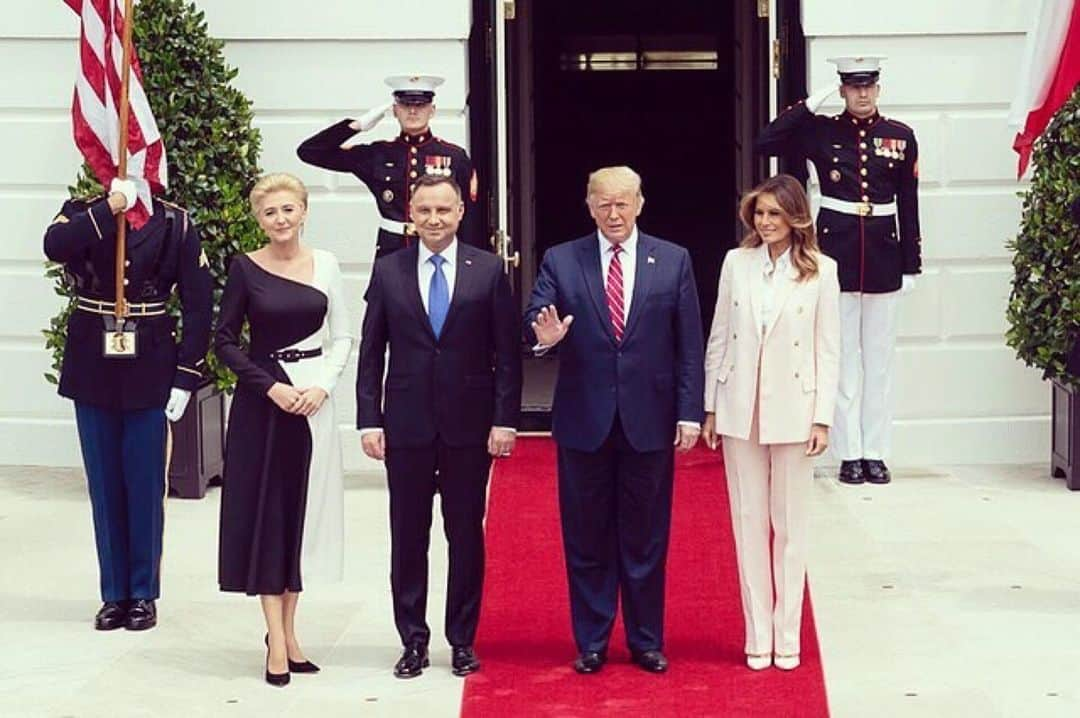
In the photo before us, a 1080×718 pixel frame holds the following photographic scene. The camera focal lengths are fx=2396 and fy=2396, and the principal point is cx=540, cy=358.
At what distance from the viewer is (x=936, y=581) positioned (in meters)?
9.66

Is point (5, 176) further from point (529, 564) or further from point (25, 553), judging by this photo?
point (529, 564)

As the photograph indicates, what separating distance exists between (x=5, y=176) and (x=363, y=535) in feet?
10.2

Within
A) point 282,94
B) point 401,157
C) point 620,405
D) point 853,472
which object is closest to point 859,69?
point 853,472

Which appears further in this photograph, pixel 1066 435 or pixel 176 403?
pixel 1066 435

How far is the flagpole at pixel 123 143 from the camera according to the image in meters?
8.97

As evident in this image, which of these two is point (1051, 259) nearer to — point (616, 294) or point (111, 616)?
point (616, 294)

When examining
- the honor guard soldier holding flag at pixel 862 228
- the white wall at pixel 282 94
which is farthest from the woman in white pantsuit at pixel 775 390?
the white wall at pixel 282 94

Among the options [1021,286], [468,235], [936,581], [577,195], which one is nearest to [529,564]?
[936,581]

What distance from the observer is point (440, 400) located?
26.9 feet

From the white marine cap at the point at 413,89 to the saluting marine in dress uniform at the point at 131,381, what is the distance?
2.47m

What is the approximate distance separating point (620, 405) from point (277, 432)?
3.90ft

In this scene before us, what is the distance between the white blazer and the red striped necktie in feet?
1.27

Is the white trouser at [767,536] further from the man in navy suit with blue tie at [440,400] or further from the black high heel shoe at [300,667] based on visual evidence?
the black high heel shoe at [300,667]

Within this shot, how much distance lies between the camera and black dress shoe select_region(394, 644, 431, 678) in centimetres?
826
